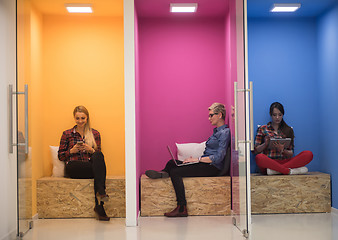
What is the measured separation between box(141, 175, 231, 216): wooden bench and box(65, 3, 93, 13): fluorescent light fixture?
7.85 ft

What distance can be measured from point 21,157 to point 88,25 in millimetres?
2505

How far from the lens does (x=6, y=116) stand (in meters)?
4.09

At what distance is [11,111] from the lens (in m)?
4.03

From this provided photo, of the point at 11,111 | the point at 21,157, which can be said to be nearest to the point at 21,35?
the point at 11,111

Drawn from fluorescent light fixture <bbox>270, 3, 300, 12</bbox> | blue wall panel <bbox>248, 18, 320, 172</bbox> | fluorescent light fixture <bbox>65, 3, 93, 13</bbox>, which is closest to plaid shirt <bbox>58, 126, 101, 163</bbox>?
fluorescent light fixture <bbox>65, 3, 93, 13</bbox>

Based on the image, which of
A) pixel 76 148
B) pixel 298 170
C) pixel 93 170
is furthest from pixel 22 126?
pixel 298 170

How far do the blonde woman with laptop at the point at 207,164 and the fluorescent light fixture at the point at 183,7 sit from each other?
4.38 ft

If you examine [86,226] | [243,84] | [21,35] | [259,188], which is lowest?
[86,226]

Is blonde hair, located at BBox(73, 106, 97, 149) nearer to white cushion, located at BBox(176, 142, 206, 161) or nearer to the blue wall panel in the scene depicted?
white cushion, located at BBox(176, 142, 206, 161)

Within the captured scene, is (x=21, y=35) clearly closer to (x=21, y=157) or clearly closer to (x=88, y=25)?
(x=21, y=157)

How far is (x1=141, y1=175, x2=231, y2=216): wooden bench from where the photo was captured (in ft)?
17.3

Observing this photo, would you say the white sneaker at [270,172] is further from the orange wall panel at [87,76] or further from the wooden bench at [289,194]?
the orange wall panel at [87,76]

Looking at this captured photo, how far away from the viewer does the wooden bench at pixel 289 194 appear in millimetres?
5281

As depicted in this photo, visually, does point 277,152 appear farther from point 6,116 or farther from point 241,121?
point 6,116
